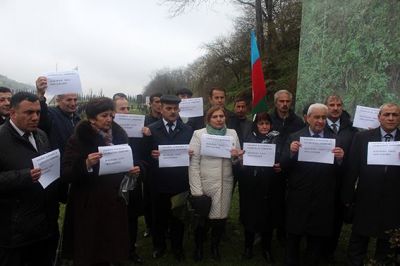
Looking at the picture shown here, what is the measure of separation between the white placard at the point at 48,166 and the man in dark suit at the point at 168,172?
1.68 m

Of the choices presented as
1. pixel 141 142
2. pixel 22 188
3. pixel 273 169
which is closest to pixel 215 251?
pixel 273 169

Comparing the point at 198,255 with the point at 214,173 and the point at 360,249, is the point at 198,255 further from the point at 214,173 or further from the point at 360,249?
the point at 360,249

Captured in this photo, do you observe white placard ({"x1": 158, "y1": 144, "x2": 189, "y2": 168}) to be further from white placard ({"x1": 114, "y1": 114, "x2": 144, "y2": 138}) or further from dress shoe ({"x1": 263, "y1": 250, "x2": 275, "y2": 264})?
dress shoe ({"x1": 263, "y1": 250, "x2": 275, "y2": 264})

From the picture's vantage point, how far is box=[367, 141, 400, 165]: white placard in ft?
14.6

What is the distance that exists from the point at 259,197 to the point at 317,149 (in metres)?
1.12

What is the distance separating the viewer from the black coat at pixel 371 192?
15.0 feet

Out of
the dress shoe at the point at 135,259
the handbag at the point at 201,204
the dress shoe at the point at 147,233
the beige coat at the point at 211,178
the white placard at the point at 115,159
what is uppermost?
the white placard at the point at 115,159

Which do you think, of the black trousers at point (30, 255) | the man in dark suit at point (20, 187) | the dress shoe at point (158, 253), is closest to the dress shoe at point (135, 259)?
the dress shoe at point (158, 253)

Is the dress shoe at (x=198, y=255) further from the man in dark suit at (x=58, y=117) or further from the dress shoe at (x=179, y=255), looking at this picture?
the man in dark suit at (x=58, y=117)

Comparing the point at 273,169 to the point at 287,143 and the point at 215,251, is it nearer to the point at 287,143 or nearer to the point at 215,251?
the point at 287,143

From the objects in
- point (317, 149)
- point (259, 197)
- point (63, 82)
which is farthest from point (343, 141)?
point (63, 82)

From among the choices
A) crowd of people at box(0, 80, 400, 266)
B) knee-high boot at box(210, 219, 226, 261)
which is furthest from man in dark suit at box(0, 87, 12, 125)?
knee-high boot at box(210, 219, 226, 261)

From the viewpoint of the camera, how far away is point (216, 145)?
17.4 ft

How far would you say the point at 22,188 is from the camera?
3672 millimetres
